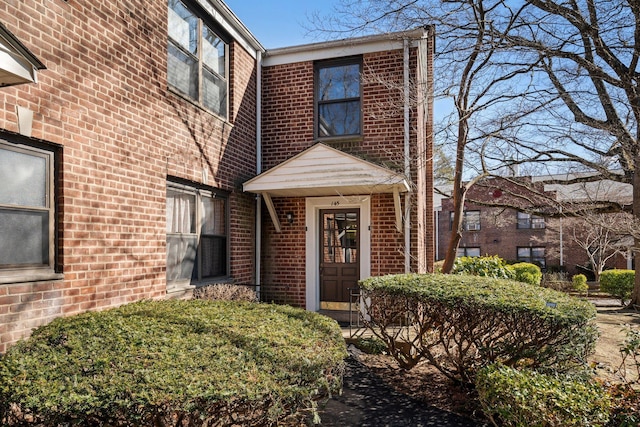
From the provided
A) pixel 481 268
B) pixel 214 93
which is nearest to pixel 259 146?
pixel 214 93

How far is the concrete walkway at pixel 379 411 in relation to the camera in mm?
3971

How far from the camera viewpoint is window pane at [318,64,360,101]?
890 cm

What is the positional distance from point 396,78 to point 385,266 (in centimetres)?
378

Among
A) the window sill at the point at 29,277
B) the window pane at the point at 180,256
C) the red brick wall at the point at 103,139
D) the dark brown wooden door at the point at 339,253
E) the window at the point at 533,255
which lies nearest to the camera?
the window sill at the point at 29,277

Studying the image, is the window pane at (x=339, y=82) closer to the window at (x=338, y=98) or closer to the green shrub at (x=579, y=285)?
the window at (x=338, y=98)

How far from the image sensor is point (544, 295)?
14.8 feet

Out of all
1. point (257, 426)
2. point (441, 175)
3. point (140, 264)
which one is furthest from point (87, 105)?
point (441, 175)

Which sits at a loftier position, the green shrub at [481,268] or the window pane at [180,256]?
the window pane at [180,256]

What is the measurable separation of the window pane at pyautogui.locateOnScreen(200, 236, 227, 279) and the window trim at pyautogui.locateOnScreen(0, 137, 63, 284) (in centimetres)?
290

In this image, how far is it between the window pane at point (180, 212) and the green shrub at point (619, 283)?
1510cm

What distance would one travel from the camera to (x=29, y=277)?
4.07 metres

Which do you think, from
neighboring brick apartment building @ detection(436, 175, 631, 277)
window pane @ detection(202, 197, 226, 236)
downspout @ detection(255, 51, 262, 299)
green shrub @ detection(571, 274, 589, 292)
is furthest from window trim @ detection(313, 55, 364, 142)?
neighboring brick apartment building @ detection(436, 175, 631, 277)

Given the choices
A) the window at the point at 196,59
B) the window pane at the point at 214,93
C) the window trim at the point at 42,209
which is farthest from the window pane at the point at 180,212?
the window trim at the point at 42,209

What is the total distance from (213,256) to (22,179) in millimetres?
3762
